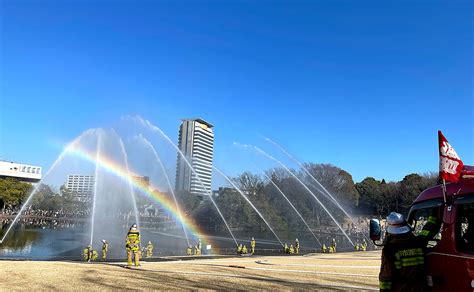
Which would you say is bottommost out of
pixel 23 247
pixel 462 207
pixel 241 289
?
pixel 23 247

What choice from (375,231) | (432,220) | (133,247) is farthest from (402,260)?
(133,247)

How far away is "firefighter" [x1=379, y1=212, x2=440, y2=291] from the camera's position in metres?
4.98

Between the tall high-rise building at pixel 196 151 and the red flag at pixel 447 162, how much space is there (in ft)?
128

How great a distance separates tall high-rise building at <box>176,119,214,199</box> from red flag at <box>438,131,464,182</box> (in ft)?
128

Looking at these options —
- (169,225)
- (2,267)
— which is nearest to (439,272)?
(2,267)

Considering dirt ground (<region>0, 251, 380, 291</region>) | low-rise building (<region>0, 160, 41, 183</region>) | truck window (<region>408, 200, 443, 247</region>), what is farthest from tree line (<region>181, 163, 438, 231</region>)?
low-rise building (<region>0, 160, 41, 183</region>)

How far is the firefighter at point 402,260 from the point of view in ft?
16.3

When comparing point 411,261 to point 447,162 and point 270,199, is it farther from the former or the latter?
point 270,199

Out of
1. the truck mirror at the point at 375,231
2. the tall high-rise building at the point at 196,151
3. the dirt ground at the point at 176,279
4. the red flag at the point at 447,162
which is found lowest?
the dirt ground at the point at 176,279

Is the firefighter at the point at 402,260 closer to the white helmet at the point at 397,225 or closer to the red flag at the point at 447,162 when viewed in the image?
the white helmet at the point at 397,225

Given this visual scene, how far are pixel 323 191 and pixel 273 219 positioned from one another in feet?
38.6

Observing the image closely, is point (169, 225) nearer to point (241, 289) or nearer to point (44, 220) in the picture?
point (44, 220)

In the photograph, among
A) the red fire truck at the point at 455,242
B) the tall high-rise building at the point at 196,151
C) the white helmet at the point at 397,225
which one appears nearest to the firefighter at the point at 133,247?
the white helmet at the point at 397,225

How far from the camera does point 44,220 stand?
272 ft
